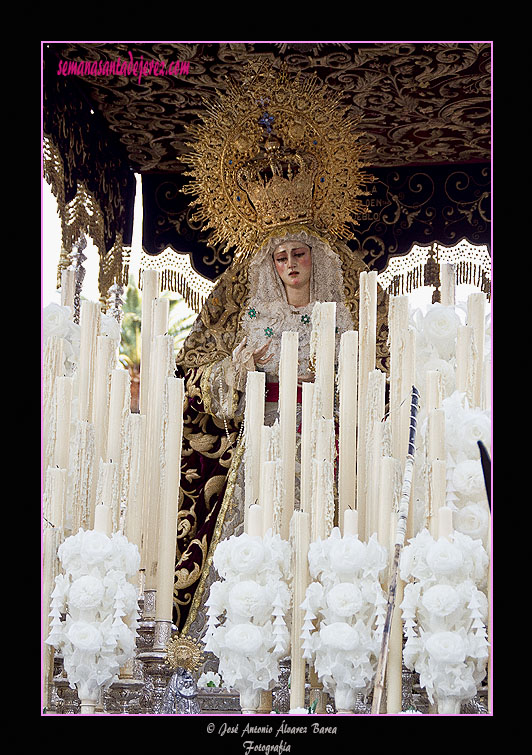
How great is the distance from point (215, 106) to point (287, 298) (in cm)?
73

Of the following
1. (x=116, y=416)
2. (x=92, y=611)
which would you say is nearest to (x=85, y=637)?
(x=92, y=611)

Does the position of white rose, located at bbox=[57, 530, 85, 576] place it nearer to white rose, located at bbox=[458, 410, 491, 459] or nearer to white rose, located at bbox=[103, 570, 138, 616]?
white rose, located at bbox=[103, 570, 138, 616]

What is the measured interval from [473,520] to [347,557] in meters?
0.33

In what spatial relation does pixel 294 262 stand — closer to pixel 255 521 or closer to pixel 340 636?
pixel 255 521

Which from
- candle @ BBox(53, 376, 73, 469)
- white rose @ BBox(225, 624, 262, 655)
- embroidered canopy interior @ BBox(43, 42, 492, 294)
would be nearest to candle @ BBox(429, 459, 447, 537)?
white rose @ BBox(225, 624, 262, 655)

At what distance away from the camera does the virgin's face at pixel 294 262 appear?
4.09 meters

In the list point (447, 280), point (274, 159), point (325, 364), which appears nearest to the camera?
point (325, 364)

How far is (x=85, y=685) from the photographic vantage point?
2580 mm

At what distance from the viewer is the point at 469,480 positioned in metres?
2.63

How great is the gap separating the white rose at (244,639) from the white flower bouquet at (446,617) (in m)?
0.33

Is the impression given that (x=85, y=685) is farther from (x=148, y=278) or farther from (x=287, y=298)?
(x=287, y=298)

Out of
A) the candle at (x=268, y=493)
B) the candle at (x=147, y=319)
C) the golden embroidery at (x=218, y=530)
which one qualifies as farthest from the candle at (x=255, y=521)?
the golden embroidery at (x=218, y=530)

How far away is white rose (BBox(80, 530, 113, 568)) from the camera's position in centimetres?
259

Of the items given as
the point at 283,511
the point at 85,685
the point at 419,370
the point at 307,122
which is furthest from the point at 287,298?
the point at 85,685
